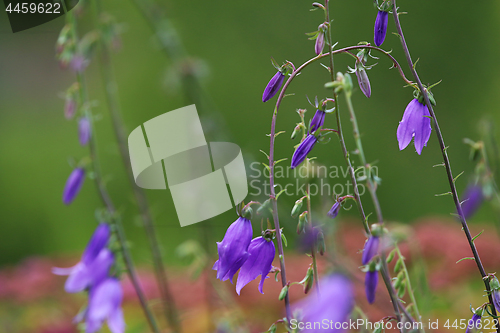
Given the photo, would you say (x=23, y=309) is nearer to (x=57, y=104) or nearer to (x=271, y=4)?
(x=57, y=104)

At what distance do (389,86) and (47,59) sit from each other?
2673 millimetres

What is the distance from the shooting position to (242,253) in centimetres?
56

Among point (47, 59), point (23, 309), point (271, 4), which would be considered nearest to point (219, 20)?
point (271, 4)

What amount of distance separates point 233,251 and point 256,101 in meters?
2.41

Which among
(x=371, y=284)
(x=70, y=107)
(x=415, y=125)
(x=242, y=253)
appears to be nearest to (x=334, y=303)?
(x=371, y=284)

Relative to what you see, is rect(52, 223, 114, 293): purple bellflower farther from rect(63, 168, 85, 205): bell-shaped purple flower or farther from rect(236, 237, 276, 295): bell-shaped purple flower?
rect(236, 237, 276, 295): bell-shaped purple flower

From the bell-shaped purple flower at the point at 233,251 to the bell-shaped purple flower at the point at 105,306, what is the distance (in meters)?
0.39

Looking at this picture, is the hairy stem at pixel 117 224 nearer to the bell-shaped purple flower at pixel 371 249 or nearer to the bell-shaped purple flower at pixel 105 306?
the bell-shaped purple flower at pixel 105 306

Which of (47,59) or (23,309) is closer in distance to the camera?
(23,309)

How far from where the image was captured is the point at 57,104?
335 centimetres

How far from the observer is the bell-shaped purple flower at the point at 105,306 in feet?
2.73

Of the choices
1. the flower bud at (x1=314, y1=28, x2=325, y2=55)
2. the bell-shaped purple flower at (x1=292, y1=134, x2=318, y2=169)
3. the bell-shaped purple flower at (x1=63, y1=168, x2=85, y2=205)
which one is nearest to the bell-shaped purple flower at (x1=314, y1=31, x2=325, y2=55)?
the flower bud at (x1=314, y1=28, x2=325, y2=55)

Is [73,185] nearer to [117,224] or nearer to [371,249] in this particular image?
[117,224]

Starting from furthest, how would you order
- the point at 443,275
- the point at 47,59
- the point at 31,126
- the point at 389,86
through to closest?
the point at 47,59, the point at 31,126, the point at 389,86, the point at 443,275
